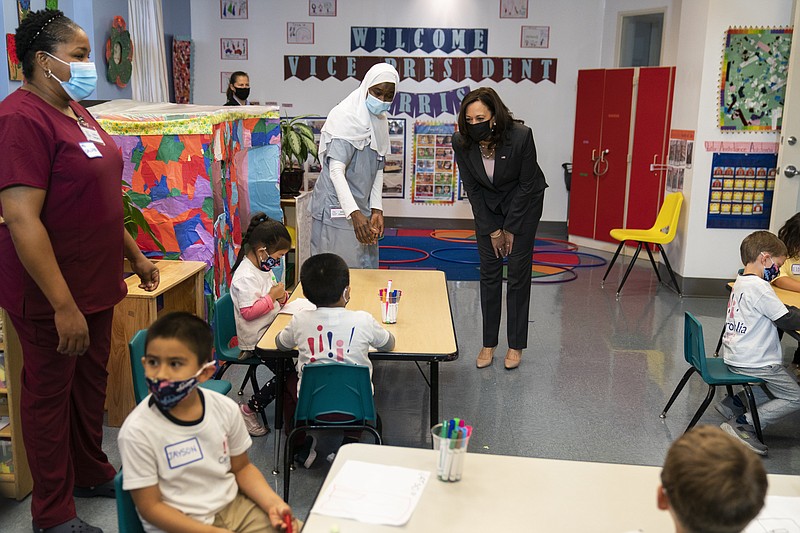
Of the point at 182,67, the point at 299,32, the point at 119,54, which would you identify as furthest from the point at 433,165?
the point at 119,54

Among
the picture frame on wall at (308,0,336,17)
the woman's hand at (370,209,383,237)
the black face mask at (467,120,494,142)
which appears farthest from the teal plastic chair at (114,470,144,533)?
the picture frame on wall at (308,0,336,17)

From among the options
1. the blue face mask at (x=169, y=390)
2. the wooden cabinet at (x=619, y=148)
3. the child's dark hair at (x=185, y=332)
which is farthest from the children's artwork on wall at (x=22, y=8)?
the wooden cabinet at (x=619, y=148)

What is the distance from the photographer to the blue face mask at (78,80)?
2.42 meters

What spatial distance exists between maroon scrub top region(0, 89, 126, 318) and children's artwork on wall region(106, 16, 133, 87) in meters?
4.34

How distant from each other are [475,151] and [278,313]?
1571 millimetres

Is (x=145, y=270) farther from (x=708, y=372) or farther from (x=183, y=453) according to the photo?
(x=708, y=372)

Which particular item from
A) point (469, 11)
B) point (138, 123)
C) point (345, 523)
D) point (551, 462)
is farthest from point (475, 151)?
point (469, 11)

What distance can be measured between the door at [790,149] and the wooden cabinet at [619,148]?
1.70 m

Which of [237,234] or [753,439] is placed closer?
[753,439]

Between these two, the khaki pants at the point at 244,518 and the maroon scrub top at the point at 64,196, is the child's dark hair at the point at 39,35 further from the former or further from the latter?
the khaki pants at the point at 244,518

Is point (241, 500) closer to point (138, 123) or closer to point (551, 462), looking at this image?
point (551, 462)

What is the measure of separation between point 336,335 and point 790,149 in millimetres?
4546

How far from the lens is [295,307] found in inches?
130

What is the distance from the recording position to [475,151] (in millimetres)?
4227
